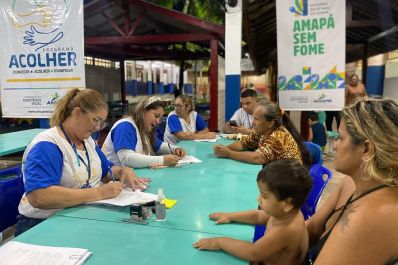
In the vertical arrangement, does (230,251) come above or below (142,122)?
below

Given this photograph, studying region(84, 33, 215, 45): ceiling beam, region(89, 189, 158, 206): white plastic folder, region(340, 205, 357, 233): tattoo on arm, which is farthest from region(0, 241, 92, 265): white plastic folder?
region(84, 33, 215, 45): ceiling beam

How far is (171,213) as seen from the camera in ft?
5.30

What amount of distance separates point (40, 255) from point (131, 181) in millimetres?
826

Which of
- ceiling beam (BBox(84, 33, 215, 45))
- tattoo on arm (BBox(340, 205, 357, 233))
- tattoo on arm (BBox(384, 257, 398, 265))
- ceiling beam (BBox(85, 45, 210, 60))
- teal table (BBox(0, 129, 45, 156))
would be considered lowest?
tattoo on arm (BBox(384, 257, 398, 265))

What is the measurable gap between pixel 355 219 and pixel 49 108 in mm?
3824

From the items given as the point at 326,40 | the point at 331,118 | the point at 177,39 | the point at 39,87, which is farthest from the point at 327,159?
the point at 39,87

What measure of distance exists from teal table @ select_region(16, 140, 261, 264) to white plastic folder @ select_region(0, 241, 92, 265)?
0.05 meters

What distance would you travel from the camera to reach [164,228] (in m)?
1.44

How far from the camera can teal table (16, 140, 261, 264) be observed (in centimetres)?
122

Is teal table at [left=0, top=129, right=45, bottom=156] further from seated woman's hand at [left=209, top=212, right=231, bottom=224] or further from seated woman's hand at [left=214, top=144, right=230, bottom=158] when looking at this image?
seated woman's hand at [left=209, top=212, right=231, bottom=224]

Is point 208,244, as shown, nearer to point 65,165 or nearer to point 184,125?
point 65,165

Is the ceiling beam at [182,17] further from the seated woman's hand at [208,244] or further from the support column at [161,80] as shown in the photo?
the support column at [161,80]

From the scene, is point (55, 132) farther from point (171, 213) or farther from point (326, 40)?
point (326, 40)

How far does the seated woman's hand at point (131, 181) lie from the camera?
6.48 ft
